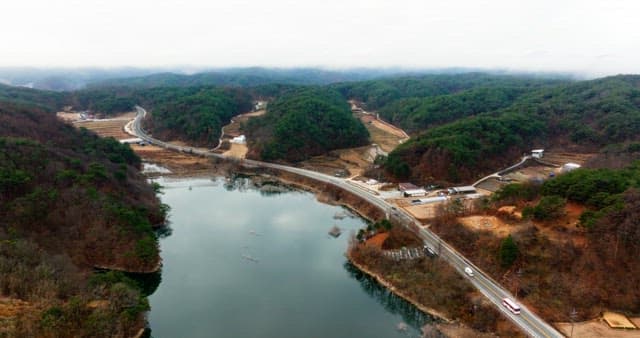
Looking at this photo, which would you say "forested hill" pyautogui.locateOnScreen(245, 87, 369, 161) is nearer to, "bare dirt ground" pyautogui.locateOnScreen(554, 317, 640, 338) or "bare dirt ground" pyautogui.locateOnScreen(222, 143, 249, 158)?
"bare dirt ground" pyautogui.locateOnScreen(222, 143, 249, 158)

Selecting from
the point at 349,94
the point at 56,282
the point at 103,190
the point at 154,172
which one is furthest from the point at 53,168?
the point at 349,94

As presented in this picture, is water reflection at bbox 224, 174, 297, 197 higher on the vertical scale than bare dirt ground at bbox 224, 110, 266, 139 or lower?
lower

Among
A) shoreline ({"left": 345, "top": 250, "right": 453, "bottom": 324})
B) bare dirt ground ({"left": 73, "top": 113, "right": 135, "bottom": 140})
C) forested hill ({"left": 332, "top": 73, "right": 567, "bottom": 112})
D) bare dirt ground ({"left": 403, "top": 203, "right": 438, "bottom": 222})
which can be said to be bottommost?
shoreline ({"left": 345, "top": 250, "right": 453, "bottom": 324})

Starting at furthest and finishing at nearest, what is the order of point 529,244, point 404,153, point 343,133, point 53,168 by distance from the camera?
point 343,133, point 404,153, point 53,168, point 529,244

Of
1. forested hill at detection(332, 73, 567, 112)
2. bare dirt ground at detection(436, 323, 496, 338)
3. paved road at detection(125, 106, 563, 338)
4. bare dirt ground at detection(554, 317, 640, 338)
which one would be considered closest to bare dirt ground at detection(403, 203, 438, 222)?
paved road at detection(125, 106, 563, 338)

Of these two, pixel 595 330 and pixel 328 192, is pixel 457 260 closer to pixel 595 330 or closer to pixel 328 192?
pixel 595 330

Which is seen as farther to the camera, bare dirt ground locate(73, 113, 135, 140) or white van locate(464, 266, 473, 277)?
bare dirt ground locate(73, 113, 135, 140)

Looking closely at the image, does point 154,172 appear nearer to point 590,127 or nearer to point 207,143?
point 207,143
